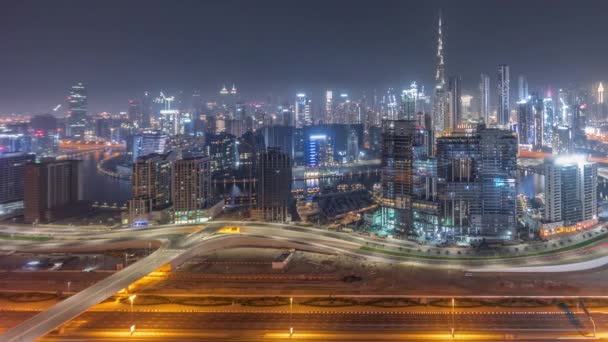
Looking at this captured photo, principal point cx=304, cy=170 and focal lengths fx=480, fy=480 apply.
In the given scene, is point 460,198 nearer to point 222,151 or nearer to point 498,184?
point 498,184

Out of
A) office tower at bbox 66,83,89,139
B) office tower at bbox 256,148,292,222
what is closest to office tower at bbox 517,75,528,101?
office tower at bbox 256,148,292,222

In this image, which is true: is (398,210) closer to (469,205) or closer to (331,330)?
(469,205)

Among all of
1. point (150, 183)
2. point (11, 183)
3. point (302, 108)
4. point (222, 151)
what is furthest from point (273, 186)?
point (302, 108)

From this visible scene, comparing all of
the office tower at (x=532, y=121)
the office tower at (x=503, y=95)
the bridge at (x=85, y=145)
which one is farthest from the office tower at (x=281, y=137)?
the office tower at (x=532, y=121)

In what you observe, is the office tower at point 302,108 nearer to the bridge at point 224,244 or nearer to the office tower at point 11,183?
the office tower at point 11,183

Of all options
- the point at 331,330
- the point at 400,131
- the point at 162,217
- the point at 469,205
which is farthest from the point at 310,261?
the point at 400,131
